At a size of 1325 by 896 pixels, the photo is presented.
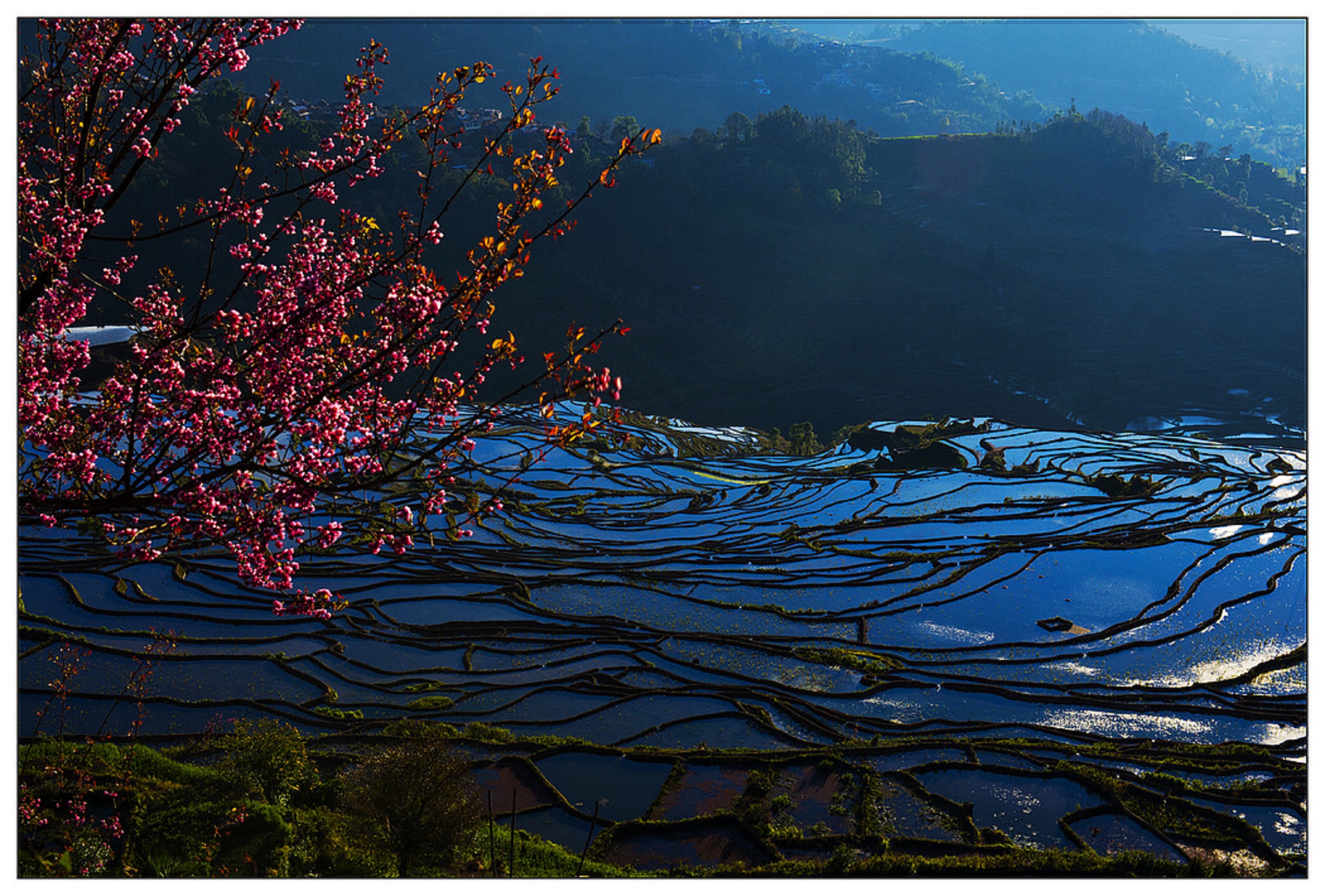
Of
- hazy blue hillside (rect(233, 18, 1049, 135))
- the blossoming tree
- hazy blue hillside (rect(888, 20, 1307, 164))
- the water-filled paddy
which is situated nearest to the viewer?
the blossoming tree

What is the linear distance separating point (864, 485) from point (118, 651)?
12237 millimetres

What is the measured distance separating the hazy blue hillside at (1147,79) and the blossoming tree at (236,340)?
117m

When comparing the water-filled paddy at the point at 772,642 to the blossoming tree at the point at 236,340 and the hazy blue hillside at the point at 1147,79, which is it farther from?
the hazy blue hillside at the point at 1147,79

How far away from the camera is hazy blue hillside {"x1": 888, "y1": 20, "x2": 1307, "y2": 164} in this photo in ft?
335

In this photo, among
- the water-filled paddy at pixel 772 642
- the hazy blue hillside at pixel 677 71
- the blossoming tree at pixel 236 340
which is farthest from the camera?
the hazy blue hillside at pixel 677 71

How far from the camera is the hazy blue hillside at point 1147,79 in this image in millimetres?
102125

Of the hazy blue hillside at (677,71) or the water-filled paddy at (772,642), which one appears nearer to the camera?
the water-filled paddy at (772,642)

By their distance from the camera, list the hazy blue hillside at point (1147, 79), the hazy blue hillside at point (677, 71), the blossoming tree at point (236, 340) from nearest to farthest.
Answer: the blossoming tree at point (236, 340) → the hazy blue hillside at point (677, 71) → the hazy blue hillside at point (1147, 79)

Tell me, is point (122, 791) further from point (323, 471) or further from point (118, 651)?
point (323, 471)

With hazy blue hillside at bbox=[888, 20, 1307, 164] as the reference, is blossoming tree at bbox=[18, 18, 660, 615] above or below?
below

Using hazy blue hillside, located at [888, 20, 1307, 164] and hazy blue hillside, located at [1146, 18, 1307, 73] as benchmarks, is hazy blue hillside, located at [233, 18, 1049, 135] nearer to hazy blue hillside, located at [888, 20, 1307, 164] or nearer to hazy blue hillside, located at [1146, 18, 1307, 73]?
hazy blue hillside, located at [888, 20, 1307, 164]

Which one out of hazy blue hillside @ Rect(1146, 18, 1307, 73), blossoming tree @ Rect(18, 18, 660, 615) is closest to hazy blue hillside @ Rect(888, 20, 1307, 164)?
hazy blue hillside @ Rect(1146, 18, 1307, 73)

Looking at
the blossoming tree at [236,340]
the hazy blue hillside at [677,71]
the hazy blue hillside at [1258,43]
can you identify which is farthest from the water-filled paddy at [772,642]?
the hazy blue hillside at [1258,43]

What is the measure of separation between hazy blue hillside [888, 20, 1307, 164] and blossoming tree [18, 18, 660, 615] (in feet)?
383
